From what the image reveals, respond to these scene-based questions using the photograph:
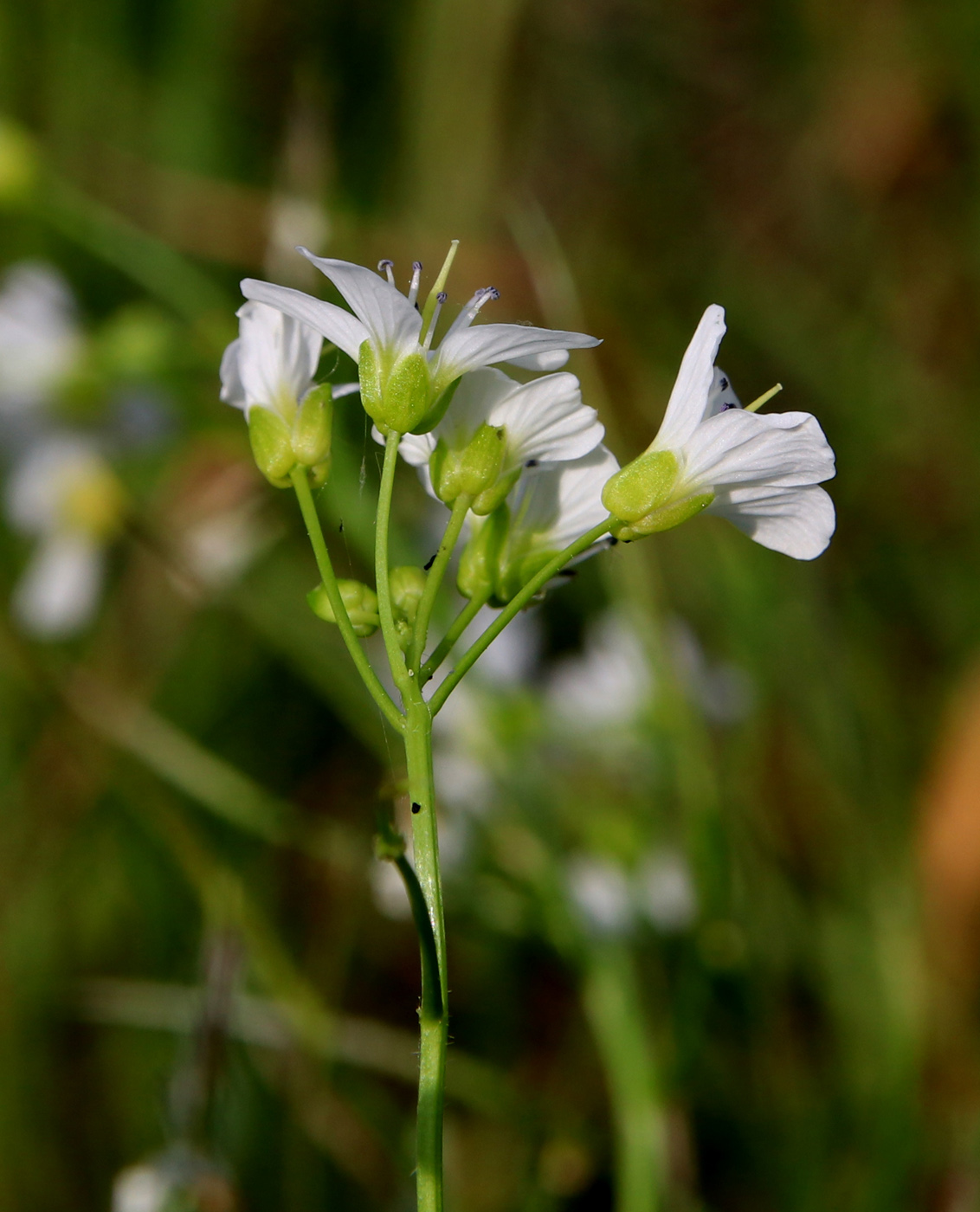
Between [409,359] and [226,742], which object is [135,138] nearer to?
[226,742]

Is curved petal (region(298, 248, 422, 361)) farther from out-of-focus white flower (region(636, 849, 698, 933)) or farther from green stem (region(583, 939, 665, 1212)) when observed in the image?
out-of-focus white flower (region(636, 849, 698, 933))

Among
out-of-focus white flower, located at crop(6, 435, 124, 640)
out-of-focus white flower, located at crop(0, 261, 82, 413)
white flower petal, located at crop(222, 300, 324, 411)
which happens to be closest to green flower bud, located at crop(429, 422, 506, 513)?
white flower petal, located at crop(222, 300, 324, 411)

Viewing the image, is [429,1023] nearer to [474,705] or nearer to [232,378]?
[232,378]

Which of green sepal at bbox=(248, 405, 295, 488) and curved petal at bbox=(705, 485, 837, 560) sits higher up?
green sepal at bbox=(248, 405, 295, 488)

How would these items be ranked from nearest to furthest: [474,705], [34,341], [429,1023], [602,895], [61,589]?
[429,1023]
[602,895]
[474,705]
[34,341]
[61,589]

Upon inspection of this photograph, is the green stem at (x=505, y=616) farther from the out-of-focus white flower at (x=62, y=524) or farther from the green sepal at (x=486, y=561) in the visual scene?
the out-of-focus white flower at (x=62, y=524)

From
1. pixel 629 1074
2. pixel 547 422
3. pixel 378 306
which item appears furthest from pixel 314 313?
pixel 629 1074

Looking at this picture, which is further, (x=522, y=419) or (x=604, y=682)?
(x=604, y=682)
